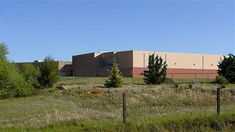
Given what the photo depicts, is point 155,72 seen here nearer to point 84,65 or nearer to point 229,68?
point 229,68

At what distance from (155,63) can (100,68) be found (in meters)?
65.7

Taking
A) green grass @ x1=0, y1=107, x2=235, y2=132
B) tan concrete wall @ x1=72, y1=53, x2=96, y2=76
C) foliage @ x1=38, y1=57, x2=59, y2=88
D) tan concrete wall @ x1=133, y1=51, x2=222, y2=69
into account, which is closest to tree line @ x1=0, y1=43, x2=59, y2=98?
foliage @ x1=38, y1=57, x2=59, y2=88

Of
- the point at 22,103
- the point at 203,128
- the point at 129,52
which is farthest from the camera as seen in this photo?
the point at 129,52

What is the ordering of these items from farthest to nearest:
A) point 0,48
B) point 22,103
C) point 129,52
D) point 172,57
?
point 172,57, point 129,52, point 0,48, point 22,103

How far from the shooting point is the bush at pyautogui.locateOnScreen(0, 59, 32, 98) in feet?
118

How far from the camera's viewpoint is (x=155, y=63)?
51688 mm

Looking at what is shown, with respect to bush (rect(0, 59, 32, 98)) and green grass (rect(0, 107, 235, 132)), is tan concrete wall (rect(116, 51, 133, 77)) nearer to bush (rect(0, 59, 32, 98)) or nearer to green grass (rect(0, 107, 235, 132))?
bush (rect(0, 59, 32, 98))

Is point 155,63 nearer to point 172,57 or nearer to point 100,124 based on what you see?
point 100,124

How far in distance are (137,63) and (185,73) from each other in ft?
37.8

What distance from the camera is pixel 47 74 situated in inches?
1692

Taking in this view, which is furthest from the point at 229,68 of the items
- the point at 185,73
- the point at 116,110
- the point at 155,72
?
the point at 185,73

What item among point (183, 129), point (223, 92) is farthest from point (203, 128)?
point (223, 92)

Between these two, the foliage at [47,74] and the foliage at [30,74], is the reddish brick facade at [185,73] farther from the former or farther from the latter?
the foliage at [30,74]

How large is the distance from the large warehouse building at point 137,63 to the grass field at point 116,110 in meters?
64.8
